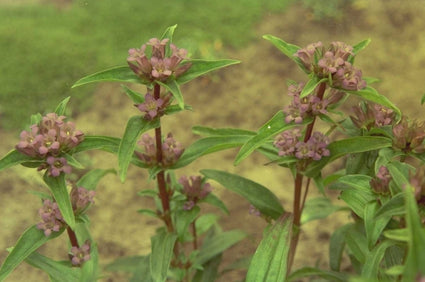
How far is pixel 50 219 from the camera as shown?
8.86 ft

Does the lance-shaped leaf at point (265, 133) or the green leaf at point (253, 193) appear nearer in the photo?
the lance-shaped leaf at point (265, 133)

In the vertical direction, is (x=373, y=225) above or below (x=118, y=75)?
below

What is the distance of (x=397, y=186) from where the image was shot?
7.67ft

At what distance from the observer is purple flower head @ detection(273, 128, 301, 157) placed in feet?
9.05

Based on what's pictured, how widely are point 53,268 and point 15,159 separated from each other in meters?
0.66

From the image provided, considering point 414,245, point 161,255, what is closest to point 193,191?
point 161,255

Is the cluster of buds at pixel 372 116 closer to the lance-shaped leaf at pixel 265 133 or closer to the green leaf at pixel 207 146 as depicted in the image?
the lance-shaped leaf at pixel 265 133

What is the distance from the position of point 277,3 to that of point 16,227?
339 centimetres

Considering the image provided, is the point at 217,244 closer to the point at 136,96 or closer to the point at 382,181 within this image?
the point at 136,96

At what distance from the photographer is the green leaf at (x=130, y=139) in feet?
8.14

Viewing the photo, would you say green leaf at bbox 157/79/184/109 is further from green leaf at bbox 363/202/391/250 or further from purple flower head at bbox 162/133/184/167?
green leaf at bbox 363/202/391/250

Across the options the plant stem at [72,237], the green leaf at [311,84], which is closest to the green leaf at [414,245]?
the green leaf at [311,84]

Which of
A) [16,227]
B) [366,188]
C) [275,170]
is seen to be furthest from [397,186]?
[16,227]

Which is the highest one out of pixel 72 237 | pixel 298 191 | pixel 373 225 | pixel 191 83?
pixel 191 83
